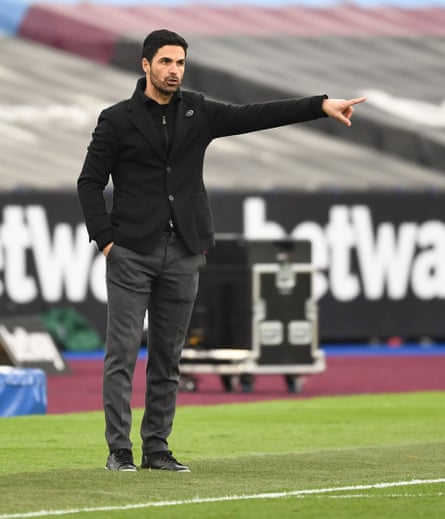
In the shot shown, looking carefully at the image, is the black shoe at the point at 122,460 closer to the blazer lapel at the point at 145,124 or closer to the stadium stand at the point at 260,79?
the blazer lapel at the point at 145,124

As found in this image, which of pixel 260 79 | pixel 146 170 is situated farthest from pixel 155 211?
pixel 260 79

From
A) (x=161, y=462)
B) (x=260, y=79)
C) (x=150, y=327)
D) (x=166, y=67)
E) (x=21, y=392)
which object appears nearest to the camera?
(x=166, y=67)

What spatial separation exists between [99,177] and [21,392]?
542 cm

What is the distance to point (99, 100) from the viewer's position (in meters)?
31.7

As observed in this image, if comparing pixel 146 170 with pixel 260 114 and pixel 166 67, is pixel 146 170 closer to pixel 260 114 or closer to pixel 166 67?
pixel 166 67

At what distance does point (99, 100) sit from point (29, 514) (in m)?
24.6

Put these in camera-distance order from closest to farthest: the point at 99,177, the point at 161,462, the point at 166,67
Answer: the point at 166,67
the point at 99,177
the point at 161,462

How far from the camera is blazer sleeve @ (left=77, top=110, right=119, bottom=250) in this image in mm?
9102

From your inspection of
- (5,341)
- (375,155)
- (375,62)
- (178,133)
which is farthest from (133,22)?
(178,133)

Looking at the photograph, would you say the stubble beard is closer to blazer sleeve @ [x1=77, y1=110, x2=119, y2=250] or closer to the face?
the face

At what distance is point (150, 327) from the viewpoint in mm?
9438

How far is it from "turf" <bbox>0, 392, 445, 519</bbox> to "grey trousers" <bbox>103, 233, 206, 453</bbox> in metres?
0.32

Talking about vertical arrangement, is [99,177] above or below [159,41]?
below

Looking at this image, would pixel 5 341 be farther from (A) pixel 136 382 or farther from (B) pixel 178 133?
(B) pixel 178 133
